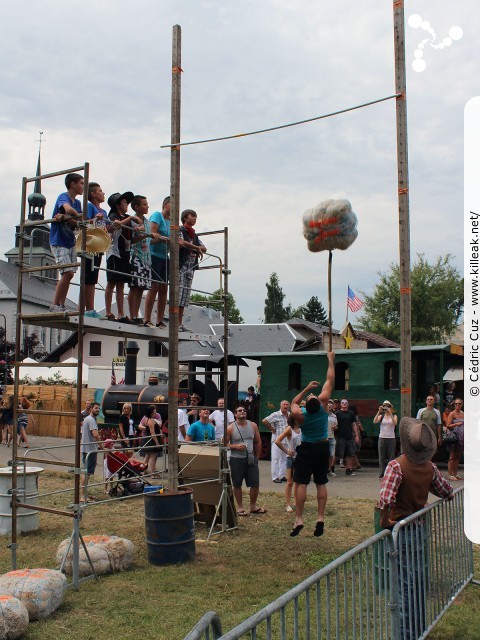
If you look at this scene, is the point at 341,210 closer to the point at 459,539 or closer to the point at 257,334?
the point at 459,539

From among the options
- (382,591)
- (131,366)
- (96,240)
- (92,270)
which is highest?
(96,240)

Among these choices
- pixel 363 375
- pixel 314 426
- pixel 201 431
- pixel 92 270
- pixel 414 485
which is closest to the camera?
pixel 414 485

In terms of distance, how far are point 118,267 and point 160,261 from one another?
0.84 m

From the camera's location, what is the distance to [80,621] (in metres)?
6.54

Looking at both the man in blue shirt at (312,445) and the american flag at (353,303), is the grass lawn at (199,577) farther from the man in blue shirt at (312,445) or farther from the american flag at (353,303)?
the american flag at (353,303)

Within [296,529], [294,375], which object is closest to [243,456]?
[296,529]

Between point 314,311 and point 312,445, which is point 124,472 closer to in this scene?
point 312,445

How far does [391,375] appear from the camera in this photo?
20.5 meters

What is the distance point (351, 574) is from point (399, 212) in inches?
153

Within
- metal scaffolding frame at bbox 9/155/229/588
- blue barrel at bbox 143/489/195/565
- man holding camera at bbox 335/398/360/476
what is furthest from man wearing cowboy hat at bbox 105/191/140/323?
man holding camera at bbox 335/398/360/476

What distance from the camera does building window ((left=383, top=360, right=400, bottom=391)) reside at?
65.6ft

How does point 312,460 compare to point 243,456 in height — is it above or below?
above

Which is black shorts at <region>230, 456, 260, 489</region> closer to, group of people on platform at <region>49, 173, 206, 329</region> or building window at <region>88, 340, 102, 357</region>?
group of people on platform at <region>49, 173, 206, 329</region>

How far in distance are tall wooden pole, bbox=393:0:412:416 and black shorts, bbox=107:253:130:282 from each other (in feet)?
11.6
